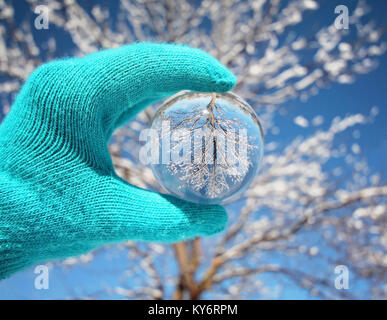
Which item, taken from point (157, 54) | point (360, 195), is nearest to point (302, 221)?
point (360, 195)

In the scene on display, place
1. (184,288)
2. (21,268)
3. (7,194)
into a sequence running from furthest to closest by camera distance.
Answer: (184,288) < (21,268) < (7,194)

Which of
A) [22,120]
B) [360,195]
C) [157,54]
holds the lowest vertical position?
[22,120]

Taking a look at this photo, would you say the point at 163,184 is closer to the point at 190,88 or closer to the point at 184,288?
the point at 190,88
